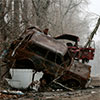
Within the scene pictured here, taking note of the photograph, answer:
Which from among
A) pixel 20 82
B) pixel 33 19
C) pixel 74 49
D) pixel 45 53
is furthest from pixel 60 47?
pixel 33 19

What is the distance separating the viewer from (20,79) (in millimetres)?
9344

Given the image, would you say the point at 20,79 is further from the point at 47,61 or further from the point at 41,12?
the point at 41,12

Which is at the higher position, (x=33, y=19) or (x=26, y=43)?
(x=33, y=19)

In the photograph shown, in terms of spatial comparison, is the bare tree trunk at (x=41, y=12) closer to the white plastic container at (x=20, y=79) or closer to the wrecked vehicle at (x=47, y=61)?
the wrecked vehicle at (x=47, y=61)

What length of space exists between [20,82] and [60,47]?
2465 mm

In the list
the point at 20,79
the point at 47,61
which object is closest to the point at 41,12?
the point at 47,61

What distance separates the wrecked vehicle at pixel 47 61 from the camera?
375 inches

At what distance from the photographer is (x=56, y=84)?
1034 centimetres

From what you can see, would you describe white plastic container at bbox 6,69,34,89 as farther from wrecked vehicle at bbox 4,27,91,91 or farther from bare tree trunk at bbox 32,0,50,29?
bare tree trunk at bbox 32,0,50,29

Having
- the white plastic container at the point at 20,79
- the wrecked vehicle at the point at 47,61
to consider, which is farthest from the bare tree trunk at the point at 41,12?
the white plastic container at the point at 20,79

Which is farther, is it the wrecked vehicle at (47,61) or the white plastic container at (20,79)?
the wrecked vehicle at (47,61)

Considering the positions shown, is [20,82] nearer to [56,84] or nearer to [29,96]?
[29,96]

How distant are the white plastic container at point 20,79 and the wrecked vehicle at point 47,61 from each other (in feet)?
0.83

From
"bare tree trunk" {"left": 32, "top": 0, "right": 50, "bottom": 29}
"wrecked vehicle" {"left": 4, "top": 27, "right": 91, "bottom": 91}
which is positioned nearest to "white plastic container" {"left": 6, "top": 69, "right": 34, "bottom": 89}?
"wrecked vehicle" {"left": 4, "top": 27, "right": 91, "bottom": 91}
